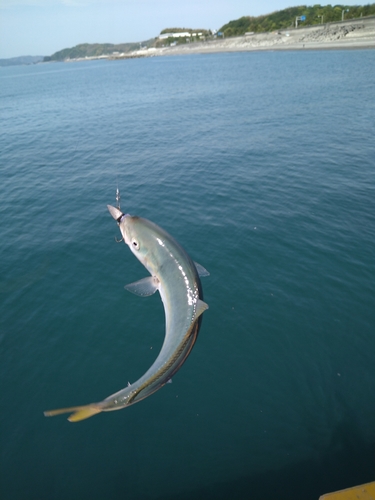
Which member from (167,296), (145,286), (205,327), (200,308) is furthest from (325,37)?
(200,308)

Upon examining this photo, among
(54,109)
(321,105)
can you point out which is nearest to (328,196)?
(321,105)

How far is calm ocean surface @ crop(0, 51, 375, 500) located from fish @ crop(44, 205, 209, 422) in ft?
24.1

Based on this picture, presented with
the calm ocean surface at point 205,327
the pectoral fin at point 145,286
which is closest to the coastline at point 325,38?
the calm ocean surface at point 205,327

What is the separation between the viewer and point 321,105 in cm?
5759

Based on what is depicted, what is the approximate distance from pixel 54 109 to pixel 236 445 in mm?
75083

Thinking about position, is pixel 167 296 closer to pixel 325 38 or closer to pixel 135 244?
pixel 135 244

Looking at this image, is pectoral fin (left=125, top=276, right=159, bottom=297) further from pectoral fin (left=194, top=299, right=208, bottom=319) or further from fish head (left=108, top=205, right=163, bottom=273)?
pectoral fin (left=194, top=299, right=208, bottom=319)

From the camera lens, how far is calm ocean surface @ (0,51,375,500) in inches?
461

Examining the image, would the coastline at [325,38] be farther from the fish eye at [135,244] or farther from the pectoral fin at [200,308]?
the pectoral fin at [200,308]

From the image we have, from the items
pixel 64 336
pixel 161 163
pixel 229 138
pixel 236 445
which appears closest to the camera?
pixel 236 445

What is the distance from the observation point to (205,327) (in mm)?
17031

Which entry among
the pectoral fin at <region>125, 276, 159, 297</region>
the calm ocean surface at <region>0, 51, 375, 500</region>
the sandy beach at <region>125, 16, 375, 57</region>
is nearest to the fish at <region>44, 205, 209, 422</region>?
the pectoral fin at <region>125, 276, 159, 297</region>

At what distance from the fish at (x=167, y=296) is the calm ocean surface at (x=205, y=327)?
7.36 metres

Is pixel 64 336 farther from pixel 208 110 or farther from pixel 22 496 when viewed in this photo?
pixel 208 110
